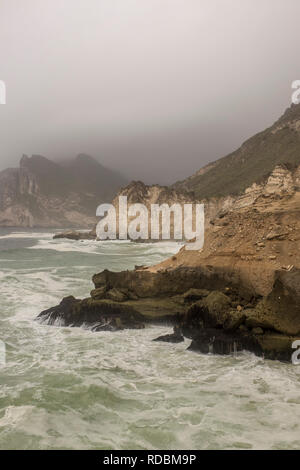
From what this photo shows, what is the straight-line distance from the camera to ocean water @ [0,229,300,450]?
6098 millimetres

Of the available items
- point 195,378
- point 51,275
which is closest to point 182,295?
point 195,378

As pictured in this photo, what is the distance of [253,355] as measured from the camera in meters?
9.67

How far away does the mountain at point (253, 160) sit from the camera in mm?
109375

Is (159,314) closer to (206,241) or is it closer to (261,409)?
(206,241)

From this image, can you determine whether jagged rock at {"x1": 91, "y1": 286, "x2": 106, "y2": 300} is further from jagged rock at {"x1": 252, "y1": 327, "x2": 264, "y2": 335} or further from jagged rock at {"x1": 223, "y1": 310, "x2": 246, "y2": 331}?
jagged rock at {"x1": 252, "y1": 327, "x2": 264, "y2": 335}
